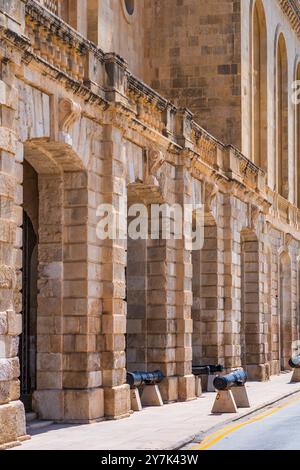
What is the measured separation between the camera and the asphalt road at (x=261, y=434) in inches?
653

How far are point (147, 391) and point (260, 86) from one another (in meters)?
19.9

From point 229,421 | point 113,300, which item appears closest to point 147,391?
point 229,421

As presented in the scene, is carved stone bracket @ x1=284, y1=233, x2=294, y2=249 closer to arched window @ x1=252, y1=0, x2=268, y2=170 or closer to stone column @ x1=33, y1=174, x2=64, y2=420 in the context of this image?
arched window @ x1=252, y1=0, x2=268, y2=170

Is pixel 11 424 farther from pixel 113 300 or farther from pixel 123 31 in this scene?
pixel 123 31

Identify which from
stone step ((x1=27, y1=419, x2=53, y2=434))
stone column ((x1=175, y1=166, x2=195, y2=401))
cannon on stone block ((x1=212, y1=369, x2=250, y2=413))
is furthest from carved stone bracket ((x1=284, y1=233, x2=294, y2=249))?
stone step ((x1=27, y1=419, x2=53, y2=434))

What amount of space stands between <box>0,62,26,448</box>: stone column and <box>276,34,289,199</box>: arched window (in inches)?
1145

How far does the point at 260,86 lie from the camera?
134 ft

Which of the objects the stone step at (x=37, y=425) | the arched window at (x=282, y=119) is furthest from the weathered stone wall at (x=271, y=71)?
the stone step at (x=37, y=425)

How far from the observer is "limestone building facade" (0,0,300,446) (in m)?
17.2

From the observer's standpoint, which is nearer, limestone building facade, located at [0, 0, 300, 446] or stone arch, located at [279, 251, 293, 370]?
limestone building facade, located at [0, 0, 300, 446]

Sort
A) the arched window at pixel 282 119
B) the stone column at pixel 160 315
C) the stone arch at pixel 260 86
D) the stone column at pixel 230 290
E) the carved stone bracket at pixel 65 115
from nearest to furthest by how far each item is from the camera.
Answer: the carved stone bracket at pixel 65 115 < the stone column at pixel 160 315 < the stone column at pixel 230 290 < the stone arch at pixel 260 86 < the arched window at pixel 282 119

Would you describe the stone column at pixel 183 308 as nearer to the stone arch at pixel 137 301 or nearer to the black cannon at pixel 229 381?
the stone arch at pixel 137 301

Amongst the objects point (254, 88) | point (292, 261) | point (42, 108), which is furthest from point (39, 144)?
point (292, 261)

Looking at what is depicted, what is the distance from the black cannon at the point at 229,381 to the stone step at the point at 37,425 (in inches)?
161
